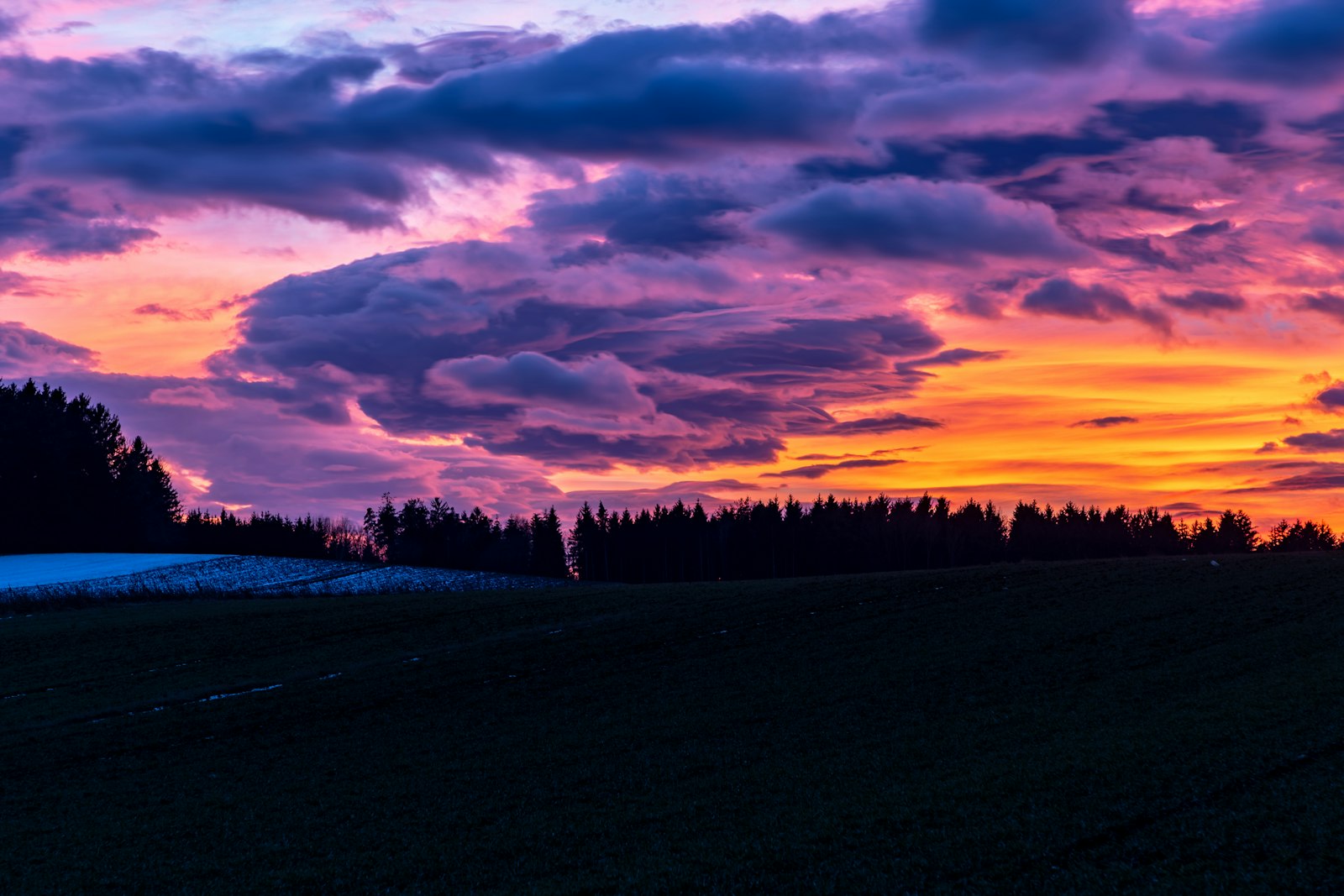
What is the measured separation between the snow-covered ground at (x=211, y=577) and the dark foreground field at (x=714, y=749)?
1338 inches

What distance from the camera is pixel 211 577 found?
11025 cm

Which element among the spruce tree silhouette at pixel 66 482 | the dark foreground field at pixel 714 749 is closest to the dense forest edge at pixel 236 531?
the spruce tree silhouette at pixel 66 482

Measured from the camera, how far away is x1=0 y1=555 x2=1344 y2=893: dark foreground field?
827 inches

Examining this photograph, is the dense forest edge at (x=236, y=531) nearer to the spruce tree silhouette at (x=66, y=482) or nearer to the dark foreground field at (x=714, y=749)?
the spruce tree silhouette at (x=66, y=482)

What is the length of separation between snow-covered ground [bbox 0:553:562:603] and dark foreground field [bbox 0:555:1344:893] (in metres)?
34.0

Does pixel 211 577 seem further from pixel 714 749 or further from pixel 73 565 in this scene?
pixel 714 749

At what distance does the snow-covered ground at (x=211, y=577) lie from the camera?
325ft

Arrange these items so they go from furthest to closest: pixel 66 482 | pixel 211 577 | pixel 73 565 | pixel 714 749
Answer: pixel 66 482, pixel 73 565, pixel 211 577, pixel 714 749

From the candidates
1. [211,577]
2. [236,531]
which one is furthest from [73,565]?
[236,531]

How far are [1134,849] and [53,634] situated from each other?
7101 centimetres

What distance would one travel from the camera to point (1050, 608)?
59.0 m

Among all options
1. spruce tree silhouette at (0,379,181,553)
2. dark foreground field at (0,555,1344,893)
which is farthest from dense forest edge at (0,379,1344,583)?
dark foreground field at (0,555,1344,893)

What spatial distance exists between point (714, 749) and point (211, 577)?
304 ft

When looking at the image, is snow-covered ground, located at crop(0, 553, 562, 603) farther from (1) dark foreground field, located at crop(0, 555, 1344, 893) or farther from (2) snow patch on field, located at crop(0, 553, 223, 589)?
(1) dark foreground field, located at crop(0, 555, 1344, 893)
